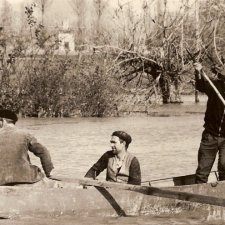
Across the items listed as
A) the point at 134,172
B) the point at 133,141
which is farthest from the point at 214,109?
the point at 133,141

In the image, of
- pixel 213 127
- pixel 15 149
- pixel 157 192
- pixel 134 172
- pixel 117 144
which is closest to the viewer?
pixel 15 149

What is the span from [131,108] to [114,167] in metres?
18.5

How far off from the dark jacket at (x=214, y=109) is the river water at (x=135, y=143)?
1.22m

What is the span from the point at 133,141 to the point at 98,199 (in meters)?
11.2

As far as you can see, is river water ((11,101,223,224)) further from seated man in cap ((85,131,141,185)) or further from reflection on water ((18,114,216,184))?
seated man in cap ((85,131,141,185))

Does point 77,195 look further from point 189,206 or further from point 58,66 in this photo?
point 58,66

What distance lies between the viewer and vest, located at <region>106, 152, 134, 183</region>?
8.64 metres

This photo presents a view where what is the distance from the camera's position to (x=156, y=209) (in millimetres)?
8828

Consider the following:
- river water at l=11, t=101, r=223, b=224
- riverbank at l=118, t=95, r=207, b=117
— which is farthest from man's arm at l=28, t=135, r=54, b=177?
riverbank at l=118, t=95, r=207, b=117

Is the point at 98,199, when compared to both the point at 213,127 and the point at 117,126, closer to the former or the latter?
the point at 213,127

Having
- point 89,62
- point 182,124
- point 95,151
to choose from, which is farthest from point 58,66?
point 95,151

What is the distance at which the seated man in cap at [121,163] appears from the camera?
8.50 m

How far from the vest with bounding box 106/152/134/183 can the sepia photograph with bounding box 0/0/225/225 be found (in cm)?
1

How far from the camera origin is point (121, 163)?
28.5 ft
